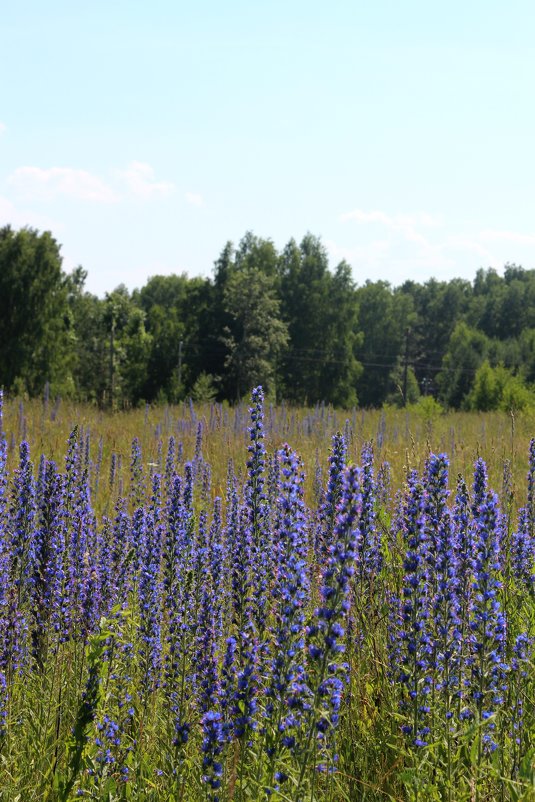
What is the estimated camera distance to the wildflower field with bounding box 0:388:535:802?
268 cm

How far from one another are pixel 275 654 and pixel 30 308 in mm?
39101

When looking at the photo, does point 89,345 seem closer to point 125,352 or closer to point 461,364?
point 125,352

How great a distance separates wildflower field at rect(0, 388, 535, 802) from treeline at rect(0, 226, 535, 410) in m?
15.2

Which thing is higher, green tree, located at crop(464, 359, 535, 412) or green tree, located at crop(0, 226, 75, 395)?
green tree, located at crop(0, 226, 75, 395)

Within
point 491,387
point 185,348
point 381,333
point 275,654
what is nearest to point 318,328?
point 185,348

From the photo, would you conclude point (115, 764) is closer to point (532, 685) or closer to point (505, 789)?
point (505, 789)

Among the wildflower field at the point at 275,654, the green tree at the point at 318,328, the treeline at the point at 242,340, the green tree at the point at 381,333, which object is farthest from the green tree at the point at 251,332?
the wildflower field at the point at 275,654

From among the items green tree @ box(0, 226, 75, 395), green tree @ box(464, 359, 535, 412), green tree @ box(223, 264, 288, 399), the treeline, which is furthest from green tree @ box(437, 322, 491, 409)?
green tree @ box(0, 226, 75, 395)

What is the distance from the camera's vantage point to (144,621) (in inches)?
157

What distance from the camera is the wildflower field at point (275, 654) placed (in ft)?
8.79

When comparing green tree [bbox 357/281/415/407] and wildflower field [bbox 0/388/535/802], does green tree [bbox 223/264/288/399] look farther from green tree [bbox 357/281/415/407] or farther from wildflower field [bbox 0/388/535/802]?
wildflower field [bbox 0/388/535/802]

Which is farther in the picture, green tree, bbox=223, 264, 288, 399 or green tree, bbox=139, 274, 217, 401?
green tree, bbox=139, 274, 217, 401

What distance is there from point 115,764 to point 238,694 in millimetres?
1050

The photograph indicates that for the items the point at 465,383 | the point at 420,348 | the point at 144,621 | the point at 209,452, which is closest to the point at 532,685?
the point at 144,621
